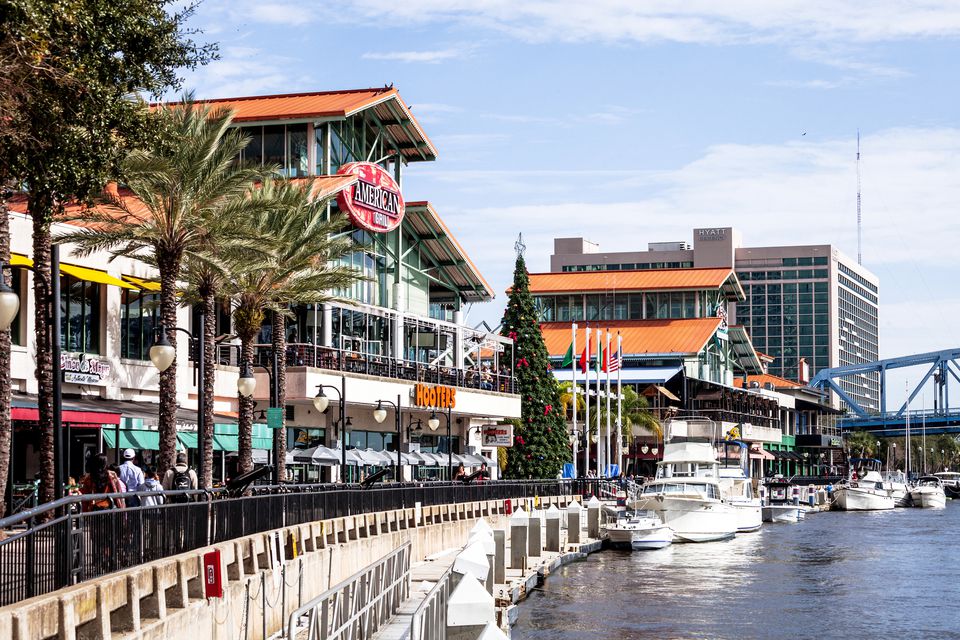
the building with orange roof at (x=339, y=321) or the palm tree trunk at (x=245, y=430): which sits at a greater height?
the building with orange roof at (x=339, y=321)

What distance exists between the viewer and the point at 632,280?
439 ft

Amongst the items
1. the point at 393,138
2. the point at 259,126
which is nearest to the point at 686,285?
the point at 393,138

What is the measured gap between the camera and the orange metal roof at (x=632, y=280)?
130m

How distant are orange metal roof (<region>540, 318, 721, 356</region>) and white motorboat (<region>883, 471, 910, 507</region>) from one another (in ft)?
68.7

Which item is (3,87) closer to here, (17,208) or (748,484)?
(17,208)

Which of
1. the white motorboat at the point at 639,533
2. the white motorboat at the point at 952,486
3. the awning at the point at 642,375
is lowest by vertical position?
the white motorboat at the point at 952,486

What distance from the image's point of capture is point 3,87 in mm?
20891

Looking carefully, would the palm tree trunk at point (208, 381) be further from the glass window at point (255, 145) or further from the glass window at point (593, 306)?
the glass window at point (593, 306)

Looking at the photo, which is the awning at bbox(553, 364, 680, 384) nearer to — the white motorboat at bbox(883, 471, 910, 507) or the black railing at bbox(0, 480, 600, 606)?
the white motorboat at bbox(883, 471, 910, 507)

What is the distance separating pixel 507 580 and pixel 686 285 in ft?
310

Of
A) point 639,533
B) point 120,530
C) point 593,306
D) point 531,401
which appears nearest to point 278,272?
point 639,533

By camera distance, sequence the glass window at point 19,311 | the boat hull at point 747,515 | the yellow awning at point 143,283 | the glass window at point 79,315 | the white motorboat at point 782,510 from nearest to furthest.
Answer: the glass window at point 19,311 → the glass window at point 79,315 → the yellow awning at point 143,283 → the boat hull at point 747,515 → the white motorboat at point 782,510

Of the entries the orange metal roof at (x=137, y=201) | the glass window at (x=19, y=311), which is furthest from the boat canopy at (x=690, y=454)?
the glass window at (x=19, y=311)

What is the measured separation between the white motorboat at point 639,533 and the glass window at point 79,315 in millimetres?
23122
